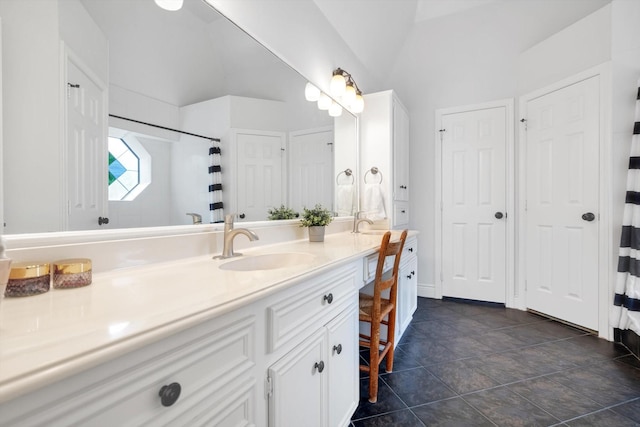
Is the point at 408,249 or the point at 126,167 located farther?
the point at 408,249

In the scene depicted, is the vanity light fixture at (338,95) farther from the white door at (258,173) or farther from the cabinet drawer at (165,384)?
the cabinet drawer at (165,384)

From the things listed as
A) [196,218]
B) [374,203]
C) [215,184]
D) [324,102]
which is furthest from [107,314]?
[374,203]

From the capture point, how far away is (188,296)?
26.8 inches

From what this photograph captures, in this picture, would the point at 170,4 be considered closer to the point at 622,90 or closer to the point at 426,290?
the point at 622,90

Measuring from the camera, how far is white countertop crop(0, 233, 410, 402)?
14.9 inches

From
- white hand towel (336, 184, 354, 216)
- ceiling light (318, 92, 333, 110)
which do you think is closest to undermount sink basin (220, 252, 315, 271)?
white hand towel (336, 184, 354, 216)

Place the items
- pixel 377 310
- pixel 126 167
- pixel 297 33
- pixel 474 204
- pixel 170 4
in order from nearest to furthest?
pixel 126 167, pixel 170 4, pixel 377 310, pixel 297 33, pixel 474 204

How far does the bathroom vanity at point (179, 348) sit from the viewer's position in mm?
400

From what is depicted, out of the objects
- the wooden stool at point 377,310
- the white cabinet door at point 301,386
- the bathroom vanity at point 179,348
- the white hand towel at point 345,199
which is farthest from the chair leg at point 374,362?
the white hand towel at point 345,199

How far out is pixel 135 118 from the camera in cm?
103

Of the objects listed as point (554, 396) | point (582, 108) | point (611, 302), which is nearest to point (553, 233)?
point (611, 302)

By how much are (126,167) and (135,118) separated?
0.60 ft

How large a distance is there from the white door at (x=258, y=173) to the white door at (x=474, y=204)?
7.23ft

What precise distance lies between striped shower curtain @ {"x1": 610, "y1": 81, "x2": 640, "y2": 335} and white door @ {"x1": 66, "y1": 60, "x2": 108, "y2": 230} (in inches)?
119
